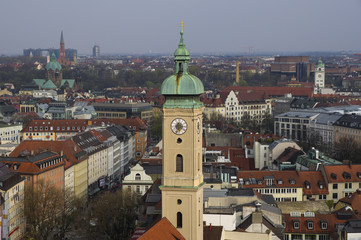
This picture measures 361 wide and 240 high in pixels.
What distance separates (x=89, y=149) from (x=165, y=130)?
50.5m

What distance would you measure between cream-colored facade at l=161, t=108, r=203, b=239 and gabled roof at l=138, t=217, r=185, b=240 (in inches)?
27.1

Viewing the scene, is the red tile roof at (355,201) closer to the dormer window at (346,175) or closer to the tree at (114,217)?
the dormer window at (346,175)

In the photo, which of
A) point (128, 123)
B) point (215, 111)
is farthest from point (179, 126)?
point (215, 111)

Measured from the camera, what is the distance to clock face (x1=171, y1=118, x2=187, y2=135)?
43.5 m

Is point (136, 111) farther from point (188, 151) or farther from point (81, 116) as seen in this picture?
point (188, 151)

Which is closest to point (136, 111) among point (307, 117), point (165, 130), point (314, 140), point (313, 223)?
point (307, 117)

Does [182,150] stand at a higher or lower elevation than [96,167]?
higher

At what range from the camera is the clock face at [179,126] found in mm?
43500

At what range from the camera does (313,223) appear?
5762 centimetres

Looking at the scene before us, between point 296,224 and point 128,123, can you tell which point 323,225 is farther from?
point 128,123

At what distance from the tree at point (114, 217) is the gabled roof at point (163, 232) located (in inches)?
761

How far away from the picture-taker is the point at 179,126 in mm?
43594

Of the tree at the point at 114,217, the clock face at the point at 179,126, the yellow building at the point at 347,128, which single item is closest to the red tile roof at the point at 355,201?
the tree at the point at 114,217

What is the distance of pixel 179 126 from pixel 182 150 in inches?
52.4
